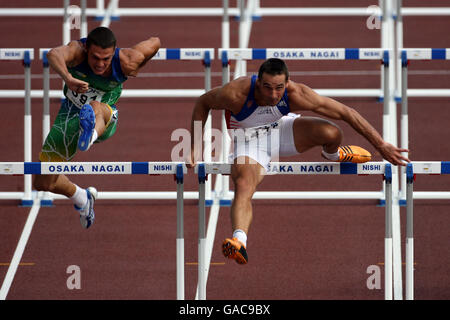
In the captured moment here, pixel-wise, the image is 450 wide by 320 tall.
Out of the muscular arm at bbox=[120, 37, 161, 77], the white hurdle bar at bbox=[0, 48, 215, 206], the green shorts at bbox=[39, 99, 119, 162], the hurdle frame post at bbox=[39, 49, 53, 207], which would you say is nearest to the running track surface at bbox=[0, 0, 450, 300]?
the white hurdle bar at bbox=[0, 48, 215, 206]

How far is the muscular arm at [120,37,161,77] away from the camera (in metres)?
6.98

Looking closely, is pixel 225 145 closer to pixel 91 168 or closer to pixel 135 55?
pixel 135 55

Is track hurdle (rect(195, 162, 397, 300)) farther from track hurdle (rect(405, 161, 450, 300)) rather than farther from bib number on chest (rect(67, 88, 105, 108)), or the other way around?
bib number on chest (rect(67, 88, 105, 108))

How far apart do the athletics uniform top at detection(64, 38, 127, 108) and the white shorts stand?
838 millimetres

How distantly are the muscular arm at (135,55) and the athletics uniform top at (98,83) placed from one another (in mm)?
38

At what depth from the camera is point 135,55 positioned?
23.0 feet

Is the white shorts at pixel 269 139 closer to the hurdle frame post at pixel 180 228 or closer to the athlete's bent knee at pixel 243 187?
the athlete's bent knee at pixel 243 187

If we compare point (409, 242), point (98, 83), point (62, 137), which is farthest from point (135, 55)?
point (409, 242)

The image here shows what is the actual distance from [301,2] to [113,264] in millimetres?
4428

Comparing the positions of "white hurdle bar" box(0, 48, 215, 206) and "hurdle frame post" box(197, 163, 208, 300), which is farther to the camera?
"white hurdle bar" box(0, 48, 215, 206)

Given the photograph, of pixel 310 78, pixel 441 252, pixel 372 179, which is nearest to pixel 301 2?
pixel 310 78

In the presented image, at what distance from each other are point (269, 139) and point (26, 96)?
91.8 inches

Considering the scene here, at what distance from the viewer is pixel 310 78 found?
391 inches

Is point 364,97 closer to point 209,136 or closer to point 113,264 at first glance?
point 209,136
